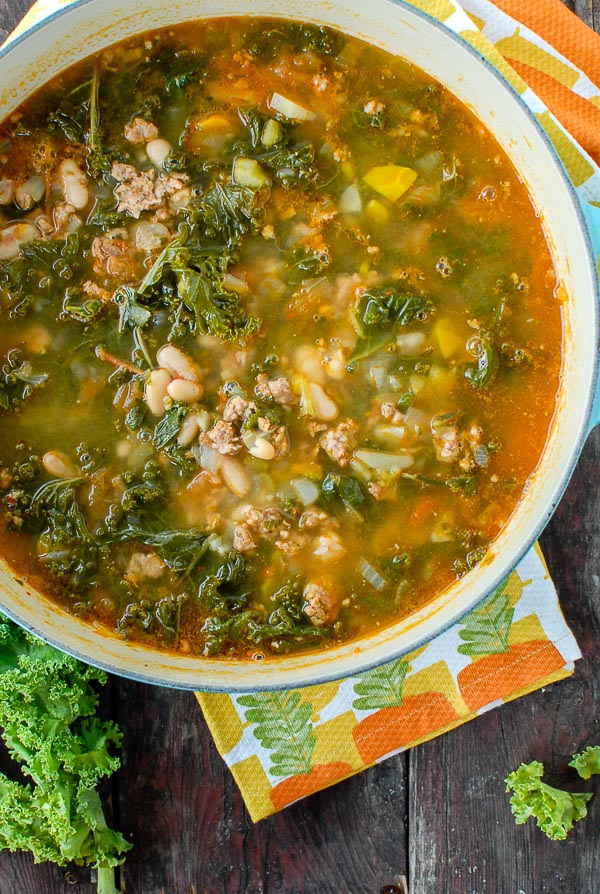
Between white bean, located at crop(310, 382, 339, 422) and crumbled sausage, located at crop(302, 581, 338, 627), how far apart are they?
685 millimetres

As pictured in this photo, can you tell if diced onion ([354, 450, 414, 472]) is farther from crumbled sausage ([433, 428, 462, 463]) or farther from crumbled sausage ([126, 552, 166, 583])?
crumbled sausage ([126, 552, 166, 583])

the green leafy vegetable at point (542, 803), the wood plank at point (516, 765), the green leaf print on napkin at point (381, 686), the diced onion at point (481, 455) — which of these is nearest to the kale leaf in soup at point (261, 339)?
the diced onion at point (481, 455)

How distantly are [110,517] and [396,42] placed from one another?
2178mm

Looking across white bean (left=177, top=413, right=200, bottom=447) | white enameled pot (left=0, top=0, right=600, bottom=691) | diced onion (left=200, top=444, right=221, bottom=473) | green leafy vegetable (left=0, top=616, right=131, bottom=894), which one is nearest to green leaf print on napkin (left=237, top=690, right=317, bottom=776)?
white enameled pot (left=0, top=0, right=600, bottom=691)

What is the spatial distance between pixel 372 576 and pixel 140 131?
200 cm

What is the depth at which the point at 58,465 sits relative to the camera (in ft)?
10.5

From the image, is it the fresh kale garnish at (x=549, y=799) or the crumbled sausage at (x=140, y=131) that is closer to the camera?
the crumbled sausage at (x=140, y=131)

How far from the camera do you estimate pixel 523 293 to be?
10.6 feet

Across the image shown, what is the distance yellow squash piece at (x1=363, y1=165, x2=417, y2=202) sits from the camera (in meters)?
3.19

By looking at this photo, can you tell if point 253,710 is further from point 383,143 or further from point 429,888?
point 383,143

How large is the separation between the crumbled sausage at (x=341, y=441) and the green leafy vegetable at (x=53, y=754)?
140 cm

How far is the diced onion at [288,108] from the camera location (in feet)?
10.4

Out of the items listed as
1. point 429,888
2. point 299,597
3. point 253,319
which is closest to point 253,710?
point 299,597

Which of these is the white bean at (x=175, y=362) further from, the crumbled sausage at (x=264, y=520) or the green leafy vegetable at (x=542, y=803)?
the green leafy vegetable at (x=542, y=803)
